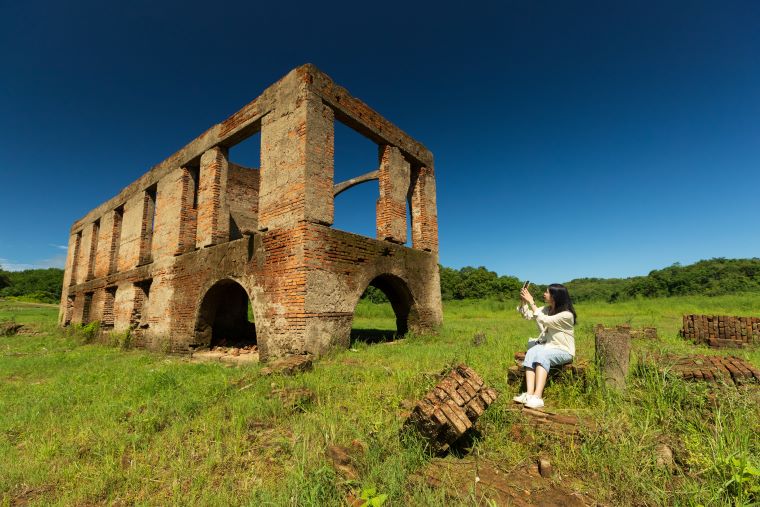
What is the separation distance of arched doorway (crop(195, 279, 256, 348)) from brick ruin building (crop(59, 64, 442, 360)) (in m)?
0.03

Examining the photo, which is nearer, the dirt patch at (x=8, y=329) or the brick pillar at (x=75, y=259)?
the dirt patch at (x=8, y=329)

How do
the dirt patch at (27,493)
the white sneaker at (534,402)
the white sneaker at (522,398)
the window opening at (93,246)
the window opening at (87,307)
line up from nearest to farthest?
1. the dirt patch at (27,493)
2. the white sneaker at (534,402)
3. the white sneaker at (522,398)
4. the window opening at (87,307)
5. the window opening at (93,246)

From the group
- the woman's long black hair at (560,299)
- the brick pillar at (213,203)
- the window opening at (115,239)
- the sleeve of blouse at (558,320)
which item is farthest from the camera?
the window opening at (115,239)

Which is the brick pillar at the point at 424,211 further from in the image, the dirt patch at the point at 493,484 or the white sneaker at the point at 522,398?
the dirt patch at the point at 493,484

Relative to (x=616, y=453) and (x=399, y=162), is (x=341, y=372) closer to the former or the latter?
(x=616, y=453)

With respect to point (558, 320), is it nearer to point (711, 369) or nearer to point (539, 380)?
point (539, 380)

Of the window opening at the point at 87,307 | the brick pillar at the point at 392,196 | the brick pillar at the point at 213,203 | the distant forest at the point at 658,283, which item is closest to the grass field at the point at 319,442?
the brick pillar at the point at 392,196

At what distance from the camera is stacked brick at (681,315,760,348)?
328 inches

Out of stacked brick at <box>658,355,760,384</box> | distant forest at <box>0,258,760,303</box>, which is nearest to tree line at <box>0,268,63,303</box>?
distant forest at <box>0,258,760,303</box>

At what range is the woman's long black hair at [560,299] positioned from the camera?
4.02 meters

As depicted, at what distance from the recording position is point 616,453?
8.94 feet

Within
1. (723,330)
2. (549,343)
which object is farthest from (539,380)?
(723,330)

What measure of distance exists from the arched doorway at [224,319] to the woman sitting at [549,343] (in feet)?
24.7

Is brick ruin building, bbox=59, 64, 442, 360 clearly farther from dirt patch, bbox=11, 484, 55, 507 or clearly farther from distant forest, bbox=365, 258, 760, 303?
Result: distant forest, bbox=365, 258, 760, 303
